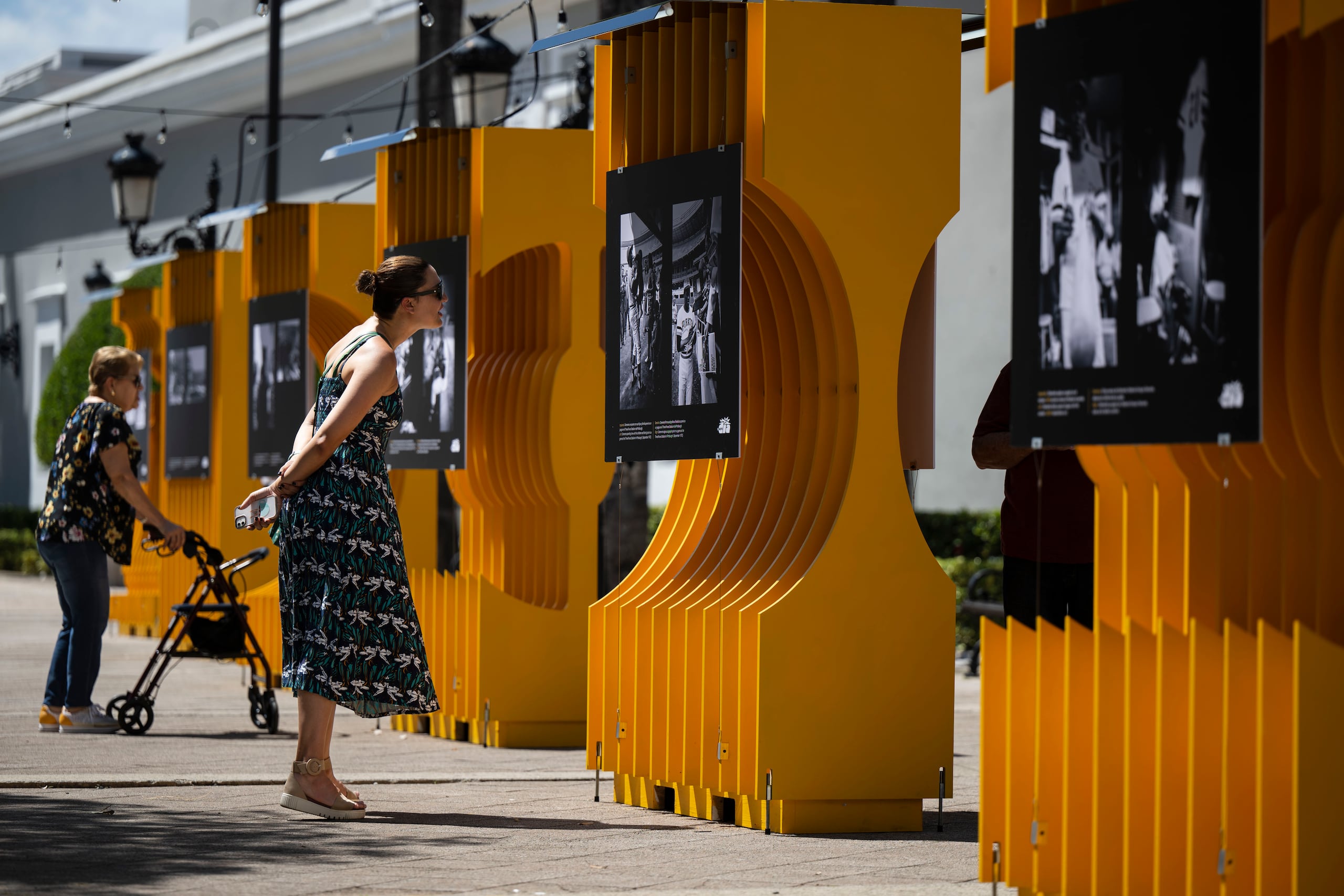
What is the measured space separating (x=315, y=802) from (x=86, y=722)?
3607mm

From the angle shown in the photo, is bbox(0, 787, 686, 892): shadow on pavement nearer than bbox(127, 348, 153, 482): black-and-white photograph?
Yes

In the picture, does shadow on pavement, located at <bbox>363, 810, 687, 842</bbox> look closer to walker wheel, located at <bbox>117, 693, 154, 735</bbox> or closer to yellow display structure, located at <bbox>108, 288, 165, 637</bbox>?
walker wheel, located at <bbox>117, 693, 154, 735</bbox>

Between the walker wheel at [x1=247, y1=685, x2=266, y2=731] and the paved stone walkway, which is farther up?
the walker wheel at [x1=247, y1=685, x2=266, y2=731]

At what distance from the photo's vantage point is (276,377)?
14055 mm

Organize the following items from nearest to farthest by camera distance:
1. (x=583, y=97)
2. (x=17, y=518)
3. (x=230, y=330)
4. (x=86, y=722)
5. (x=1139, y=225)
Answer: (x=1139, y=225), (x=86, y=722), (x=583, y=97), (x=230, y=330), (x=17, y=518)

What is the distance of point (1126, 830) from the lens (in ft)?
17.0

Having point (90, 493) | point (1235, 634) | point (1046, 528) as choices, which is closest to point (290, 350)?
point (90, 493)

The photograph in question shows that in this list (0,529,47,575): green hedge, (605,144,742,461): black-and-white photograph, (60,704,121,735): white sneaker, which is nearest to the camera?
(605,144,742,461): black-and-white photograph

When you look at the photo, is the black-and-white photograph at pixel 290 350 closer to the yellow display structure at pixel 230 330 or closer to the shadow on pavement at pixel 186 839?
the yellow display structure at pixel 230 330

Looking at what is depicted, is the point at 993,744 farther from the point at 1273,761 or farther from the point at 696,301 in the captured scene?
the point at 696,301

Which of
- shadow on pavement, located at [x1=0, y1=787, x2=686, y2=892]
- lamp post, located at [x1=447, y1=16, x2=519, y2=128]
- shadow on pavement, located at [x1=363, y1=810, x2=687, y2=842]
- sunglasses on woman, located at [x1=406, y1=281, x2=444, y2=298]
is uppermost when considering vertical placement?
lamp post, located at [x1=447, y1=16, x2=519, y2=128]

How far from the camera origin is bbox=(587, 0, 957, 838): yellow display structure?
7.22 metres

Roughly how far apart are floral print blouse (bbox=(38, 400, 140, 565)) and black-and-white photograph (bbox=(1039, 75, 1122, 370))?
620 cm

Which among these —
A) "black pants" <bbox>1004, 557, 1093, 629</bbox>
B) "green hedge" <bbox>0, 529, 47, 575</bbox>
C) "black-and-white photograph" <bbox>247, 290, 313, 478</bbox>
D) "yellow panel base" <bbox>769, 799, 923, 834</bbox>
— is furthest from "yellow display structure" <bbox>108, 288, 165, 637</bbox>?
"green hedge" <bbox>0, 529, 47, 575</bbox>
